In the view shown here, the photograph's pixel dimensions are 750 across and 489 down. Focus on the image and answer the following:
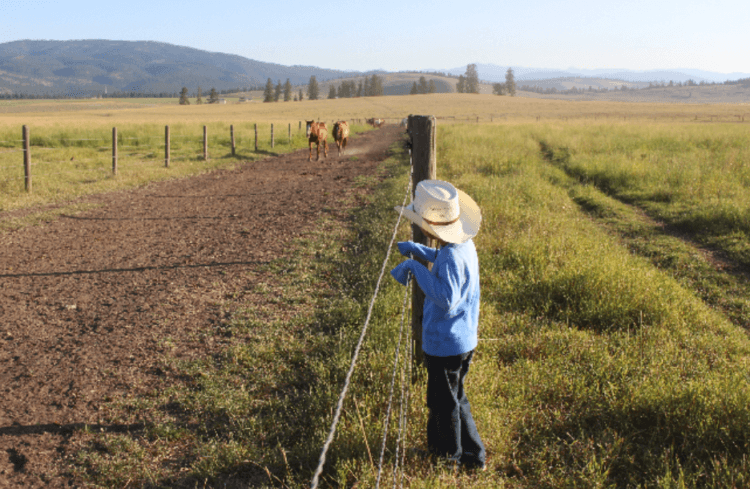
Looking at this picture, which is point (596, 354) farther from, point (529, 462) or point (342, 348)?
point (342, 348)

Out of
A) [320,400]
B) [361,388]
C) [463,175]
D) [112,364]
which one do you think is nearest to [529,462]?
[361,388]

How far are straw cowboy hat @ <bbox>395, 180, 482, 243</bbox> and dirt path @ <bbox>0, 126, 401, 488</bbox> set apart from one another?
2550mm

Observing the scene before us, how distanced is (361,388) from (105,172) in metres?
13.5

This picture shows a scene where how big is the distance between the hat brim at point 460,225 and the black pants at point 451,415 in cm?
66

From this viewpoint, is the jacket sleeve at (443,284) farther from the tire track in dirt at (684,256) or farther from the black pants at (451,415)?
the tire track in dirt at (684,256)

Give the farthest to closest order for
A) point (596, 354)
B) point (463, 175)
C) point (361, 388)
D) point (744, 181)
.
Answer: point (463, 175), point (744, 181), point (596, 354), point (361, 388)

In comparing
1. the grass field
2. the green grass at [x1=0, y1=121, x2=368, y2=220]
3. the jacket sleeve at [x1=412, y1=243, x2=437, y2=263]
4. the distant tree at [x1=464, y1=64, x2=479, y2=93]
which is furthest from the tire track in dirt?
the distant tree at [x1=464, y1=64, x2=479, y2=93]

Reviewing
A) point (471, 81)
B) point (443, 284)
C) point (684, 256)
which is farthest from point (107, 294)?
point (471, 81)

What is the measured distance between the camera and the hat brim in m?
2.33

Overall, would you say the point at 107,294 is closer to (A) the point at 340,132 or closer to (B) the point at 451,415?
(B) the point at 451,415

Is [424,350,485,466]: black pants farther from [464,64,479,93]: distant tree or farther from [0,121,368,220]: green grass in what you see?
[464,64,479,93]: distant tree

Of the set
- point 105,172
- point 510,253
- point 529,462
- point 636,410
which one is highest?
point 105,172

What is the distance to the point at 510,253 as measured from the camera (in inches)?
248

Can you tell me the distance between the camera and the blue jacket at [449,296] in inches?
91.2
